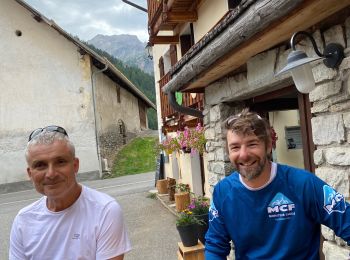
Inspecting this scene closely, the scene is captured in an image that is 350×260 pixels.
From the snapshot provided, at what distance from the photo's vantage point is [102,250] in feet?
5.73

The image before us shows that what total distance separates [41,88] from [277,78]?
16.5 m

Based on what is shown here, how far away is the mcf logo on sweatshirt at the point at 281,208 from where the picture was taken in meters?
1.66

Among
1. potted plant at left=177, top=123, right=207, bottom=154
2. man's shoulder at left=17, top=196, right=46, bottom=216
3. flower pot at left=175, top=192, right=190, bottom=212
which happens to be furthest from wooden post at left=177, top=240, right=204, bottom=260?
flower pot at left=175, top=192, right=190, bottom=212

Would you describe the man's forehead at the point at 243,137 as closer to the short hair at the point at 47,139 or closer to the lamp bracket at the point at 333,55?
the short hair at the point at 47,139

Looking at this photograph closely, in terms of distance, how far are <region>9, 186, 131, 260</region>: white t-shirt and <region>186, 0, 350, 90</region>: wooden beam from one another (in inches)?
62.1

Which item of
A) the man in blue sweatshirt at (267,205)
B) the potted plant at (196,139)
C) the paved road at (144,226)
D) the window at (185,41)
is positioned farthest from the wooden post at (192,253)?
the window at (185,41)

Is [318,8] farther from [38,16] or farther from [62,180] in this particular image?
[38,16]

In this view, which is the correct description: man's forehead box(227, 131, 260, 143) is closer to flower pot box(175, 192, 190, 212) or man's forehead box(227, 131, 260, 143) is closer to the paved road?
the paved road

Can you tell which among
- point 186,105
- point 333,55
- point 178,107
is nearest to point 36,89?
point 186,105

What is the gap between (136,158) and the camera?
20.7m

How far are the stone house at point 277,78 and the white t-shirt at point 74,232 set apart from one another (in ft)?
4.94

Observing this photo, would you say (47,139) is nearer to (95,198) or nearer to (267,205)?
(95,198)

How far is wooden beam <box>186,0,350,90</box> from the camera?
217 cm

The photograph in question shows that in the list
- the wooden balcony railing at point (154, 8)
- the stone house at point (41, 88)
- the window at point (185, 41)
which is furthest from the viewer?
the stone house at point (41, 88)
